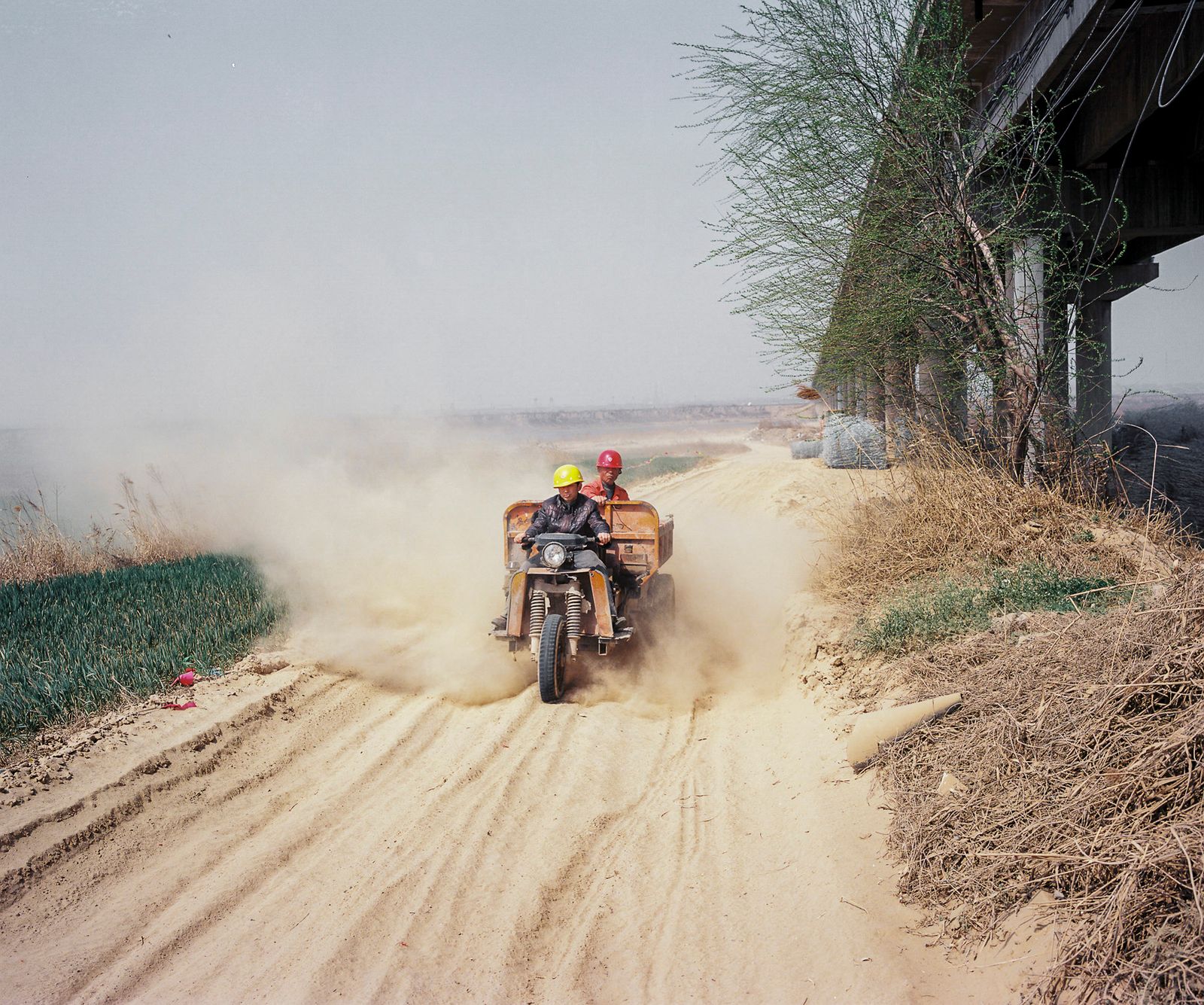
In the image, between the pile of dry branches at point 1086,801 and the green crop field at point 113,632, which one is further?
the green crop field at point 113,632

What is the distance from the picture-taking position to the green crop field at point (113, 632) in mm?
7582

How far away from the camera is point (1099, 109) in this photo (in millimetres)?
9086

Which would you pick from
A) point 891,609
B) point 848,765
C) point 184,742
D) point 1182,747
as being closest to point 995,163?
point 891,609

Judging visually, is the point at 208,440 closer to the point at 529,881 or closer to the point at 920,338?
the point at 920,338

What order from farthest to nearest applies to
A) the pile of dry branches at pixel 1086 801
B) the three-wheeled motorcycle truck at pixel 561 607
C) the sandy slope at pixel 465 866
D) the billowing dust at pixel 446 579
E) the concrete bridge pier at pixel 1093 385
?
1. the concrete bridge pier at pixel 1093 385
2. the billowing dust at pixel 446 579
3. the three-wheeled motorcycle truck at pixel 561 607
4. the sandy slope at pixel 465 866
5. the pile of dry branches at pixel 1086 801

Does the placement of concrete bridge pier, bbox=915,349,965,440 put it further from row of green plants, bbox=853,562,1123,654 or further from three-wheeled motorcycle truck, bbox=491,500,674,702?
three-wheeled motorcycle truck, bbox=491,500,674,702

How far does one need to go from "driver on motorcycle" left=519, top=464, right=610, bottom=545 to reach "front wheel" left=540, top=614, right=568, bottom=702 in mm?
1124

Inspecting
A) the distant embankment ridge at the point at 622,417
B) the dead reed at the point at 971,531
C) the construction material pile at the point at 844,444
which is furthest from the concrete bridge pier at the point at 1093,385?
the distant embankment ridge at the point at 622,417

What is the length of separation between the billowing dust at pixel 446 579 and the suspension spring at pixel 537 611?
2.51ft

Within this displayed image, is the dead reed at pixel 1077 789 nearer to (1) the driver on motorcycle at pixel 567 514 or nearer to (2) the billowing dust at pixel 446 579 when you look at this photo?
(2) the billowing dust at pixel 446 579

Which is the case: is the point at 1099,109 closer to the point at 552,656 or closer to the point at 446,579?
the point at 552,656

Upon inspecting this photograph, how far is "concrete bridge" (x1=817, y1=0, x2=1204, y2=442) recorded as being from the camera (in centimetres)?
766

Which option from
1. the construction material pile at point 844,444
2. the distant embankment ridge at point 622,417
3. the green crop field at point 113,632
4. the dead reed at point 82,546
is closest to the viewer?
the green crop field at point 113,632

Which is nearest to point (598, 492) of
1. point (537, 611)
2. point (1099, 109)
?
point (537, 611)
